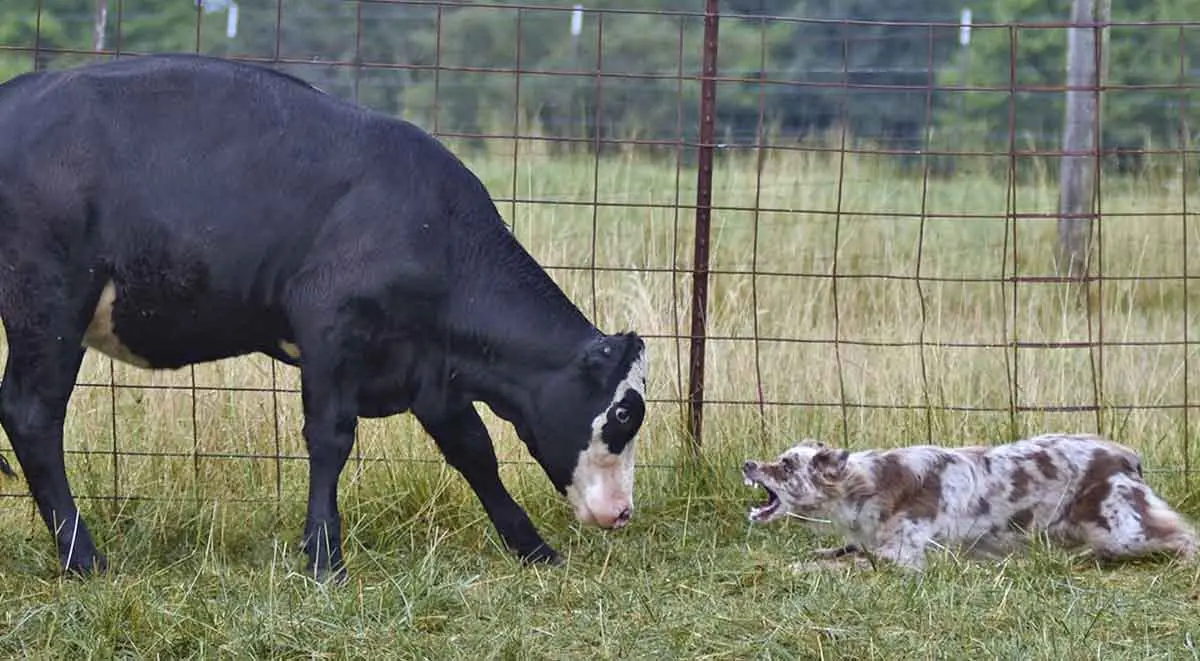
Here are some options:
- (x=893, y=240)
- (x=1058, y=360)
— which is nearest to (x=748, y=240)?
(x=893, y=240)

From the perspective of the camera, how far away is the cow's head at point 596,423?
253 inches

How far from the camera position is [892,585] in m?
5.86

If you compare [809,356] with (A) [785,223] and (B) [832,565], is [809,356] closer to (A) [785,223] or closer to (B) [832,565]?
(B) [832,565]

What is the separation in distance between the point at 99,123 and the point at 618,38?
1537cm

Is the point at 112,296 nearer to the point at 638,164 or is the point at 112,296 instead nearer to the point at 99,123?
the point at 99,123

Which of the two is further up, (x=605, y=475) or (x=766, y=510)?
(x=605, y=475)

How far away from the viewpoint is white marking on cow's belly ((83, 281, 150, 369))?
248 inches

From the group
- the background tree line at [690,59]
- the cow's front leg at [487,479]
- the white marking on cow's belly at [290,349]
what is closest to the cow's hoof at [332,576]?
the cow's front leg at [487,479]

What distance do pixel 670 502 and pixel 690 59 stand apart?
51.2 feet

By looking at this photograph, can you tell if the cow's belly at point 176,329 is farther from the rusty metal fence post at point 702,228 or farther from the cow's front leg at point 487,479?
the rusty metal fence post at point 702,228

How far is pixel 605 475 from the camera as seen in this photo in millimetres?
6465

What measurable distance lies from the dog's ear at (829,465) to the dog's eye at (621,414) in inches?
30.9

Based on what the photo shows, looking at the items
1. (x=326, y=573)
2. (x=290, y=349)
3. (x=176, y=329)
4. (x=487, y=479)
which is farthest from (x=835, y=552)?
(x=176, y=329)

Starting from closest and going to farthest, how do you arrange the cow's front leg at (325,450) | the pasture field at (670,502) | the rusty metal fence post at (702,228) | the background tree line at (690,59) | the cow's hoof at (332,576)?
the pasture field at (670,502) < the cow's hoof at (332,576) < the cow's front leg at (325,450) < the rusty metal fence post at (702,228) < the background tree line at (690,59)
